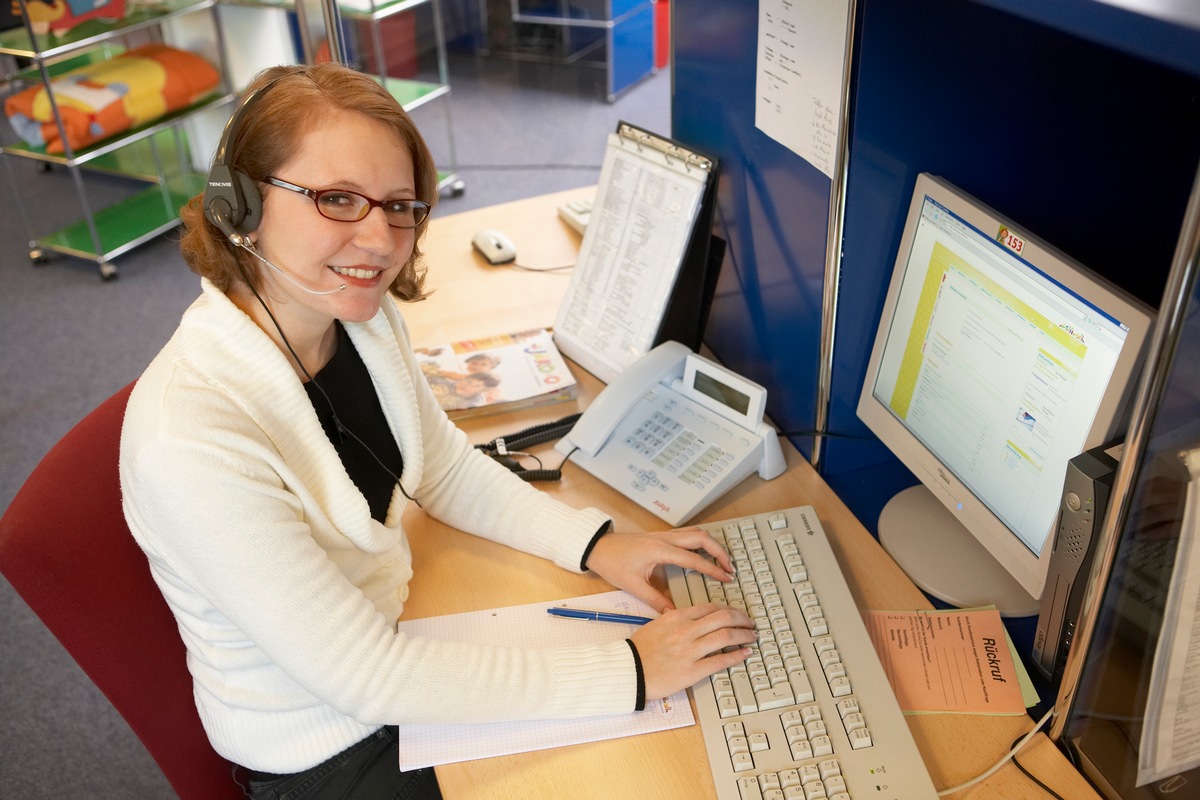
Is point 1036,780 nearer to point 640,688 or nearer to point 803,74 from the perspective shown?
point 640,688

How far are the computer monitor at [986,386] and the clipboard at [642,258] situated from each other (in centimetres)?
36

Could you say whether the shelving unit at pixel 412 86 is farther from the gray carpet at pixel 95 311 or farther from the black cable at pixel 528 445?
the black cable at pixel 528 445

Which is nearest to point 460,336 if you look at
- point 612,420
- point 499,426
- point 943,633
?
point 499,426

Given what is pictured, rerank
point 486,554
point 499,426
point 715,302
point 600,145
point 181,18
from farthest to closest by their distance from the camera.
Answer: point 600,145 → point 181,18 → point 715,302 → point 499,426 → point 486,554

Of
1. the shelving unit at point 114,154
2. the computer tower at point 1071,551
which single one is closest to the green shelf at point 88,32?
the shelving unit at point 114,154

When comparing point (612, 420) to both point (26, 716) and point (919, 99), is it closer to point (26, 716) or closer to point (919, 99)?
point (919, 99)

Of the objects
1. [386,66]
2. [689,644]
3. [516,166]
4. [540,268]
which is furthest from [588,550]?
[386,66]

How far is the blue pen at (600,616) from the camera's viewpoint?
115 centimetres

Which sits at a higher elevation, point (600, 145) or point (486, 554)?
point (486, 554)

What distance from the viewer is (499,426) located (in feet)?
5.01

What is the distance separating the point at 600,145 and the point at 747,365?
3059 millimetres

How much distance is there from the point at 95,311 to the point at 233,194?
2.74 metres

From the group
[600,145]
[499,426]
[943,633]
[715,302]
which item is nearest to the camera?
[943,633]

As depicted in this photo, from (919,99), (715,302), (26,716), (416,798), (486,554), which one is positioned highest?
(919,99)
